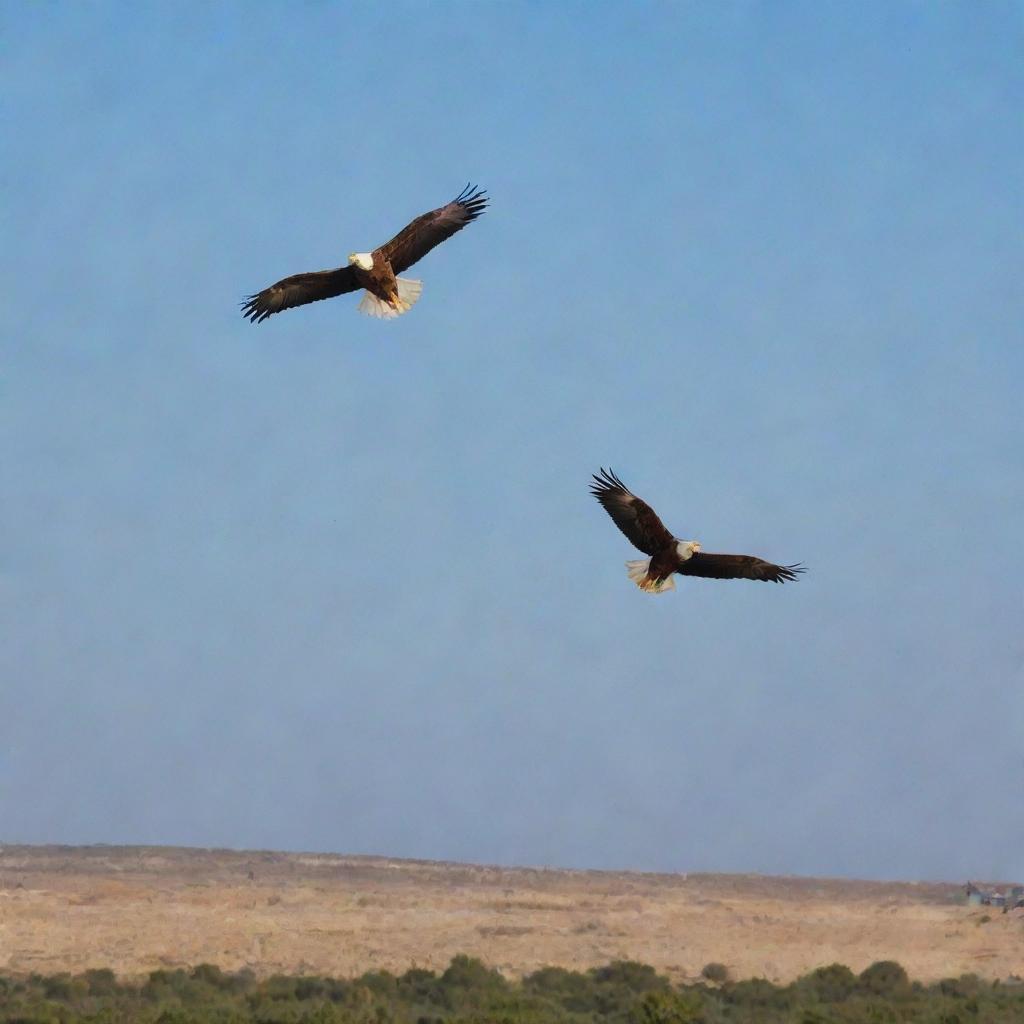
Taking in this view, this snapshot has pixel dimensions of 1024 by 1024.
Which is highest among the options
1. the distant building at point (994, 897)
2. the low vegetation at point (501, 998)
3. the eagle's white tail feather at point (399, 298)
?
the eagle's white tail feather at point (399, 298)

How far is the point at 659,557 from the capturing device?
2227 cm

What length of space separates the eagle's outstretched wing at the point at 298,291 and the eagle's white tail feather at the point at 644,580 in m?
4.60

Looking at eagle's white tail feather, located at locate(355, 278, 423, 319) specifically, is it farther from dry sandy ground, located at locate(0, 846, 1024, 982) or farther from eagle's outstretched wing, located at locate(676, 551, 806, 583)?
dry sandy ground, located at locate(0, 846, 1024, 982)

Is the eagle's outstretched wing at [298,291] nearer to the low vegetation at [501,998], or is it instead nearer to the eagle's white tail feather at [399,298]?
the eagle's white tail feather at [399,298]

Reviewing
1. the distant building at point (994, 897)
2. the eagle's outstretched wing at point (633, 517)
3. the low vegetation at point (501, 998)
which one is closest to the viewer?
the eagle's outstretched wing at point (633, 517)

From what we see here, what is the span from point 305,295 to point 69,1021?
14456mm

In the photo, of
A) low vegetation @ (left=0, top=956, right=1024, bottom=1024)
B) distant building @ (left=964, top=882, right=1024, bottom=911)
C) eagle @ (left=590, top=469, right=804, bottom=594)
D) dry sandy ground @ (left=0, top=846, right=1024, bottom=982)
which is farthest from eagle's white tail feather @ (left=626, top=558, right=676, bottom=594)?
distant building @ (left=964, top=882, right=1024, bottom=911)

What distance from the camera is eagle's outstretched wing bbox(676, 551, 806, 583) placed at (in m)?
22.5

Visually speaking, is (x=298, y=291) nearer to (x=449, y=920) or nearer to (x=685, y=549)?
(x=685, y=549)

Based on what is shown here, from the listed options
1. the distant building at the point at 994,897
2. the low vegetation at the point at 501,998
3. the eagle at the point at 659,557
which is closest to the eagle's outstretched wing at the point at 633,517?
the eagle at the point at 659,557

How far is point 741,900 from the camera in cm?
6238

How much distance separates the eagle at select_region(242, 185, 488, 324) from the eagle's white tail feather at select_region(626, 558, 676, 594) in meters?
3.91

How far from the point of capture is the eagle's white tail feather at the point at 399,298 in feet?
76.7

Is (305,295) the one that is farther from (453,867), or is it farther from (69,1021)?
(453,867)
